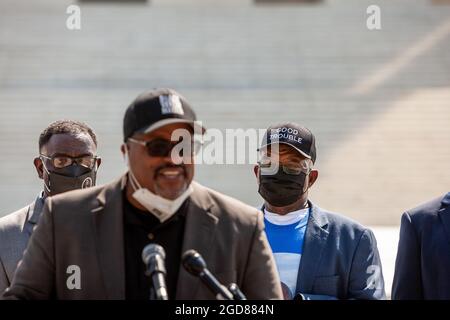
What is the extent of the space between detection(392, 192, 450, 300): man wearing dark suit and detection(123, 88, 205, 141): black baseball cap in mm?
1701

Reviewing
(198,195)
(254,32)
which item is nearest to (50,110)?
(254,32)

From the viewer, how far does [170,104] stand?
3.59 metres

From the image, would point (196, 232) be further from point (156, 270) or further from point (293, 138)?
point (293, 138)

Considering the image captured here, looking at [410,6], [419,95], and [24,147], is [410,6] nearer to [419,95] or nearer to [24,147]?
[419,95]

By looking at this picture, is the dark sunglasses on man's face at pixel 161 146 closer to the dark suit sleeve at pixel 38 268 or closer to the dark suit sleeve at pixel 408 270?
the dark suit sleeve at pixel 38 268

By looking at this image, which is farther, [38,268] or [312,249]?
[312,249]

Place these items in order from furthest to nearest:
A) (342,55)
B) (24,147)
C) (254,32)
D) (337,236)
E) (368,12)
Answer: (368,12) < (254,32) < (342,55) < (24,147) < (337,236)

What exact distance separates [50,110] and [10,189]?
9.71 feet

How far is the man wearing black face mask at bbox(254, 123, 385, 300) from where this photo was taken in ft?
16.7

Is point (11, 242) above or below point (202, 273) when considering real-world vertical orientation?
below

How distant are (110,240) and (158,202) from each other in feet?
0.80

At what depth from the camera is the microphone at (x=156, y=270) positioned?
125 inches

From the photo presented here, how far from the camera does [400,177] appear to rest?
55.8 ft

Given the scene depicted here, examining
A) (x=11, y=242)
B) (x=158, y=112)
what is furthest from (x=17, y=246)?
(x=158, y=112)
